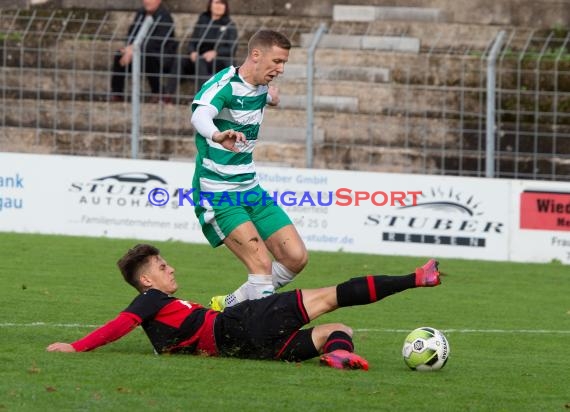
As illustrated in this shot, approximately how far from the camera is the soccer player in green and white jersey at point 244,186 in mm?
10414

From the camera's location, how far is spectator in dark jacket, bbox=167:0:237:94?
68.2 ft

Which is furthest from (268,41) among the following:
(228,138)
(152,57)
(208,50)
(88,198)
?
(208,50)

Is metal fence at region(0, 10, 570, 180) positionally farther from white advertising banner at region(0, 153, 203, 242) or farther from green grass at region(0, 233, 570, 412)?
green grass at region(0, 233, 570, 412)

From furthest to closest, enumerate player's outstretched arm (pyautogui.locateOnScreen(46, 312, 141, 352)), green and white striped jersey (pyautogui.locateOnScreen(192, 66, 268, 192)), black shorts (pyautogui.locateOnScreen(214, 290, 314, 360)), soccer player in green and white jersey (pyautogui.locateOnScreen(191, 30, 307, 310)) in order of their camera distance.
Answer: green and white striped jersey (pyautogui.locateOnScreen(192, 66, 268, 192))
soccer player in green and white jersey (pyautogui.locateOnScreen(191, 30, 307, 310))
black shorts (pyautogui.locateOnScreen(214, 290, 314, 360))
player's outstretched arm (pyautogui.locateOnScreen(46, 312, 141, 352))

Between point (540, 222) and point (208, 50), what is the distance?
19.1ft

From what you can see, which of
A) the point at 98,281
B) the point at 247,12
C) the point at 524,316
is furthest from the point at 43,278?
the point at 247,12

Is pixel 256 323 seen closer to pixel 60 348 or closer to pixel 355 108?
pixel 60 348

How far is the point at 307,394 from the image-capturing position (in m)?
7.73

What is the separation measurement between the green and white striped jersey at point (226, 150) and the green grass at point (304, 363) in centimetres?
132

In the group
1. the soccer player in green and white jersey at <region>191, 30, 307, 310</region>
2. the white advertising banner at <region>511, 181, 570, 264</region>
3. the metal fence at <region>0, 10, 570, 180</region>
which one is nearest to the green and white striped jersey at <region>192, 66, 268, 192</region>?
the soccer player in green and white jersey at <region>191, 30, 307, 310</region>

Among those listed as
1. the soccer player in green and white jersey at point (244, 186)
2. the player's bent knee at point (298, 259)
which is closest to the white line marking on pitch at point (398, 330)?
the player's bent knee at point (298, 259)

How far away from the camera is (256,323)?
29.5 feet

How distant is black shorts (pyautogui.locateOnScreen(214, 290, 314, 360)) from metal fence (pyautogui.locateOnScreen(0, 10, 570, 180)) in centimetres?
1050

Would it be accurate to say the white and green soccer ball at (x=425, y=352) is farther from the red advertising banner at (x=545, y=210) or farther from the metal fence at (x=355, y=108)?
the metal fence at (x=355, y=108)
